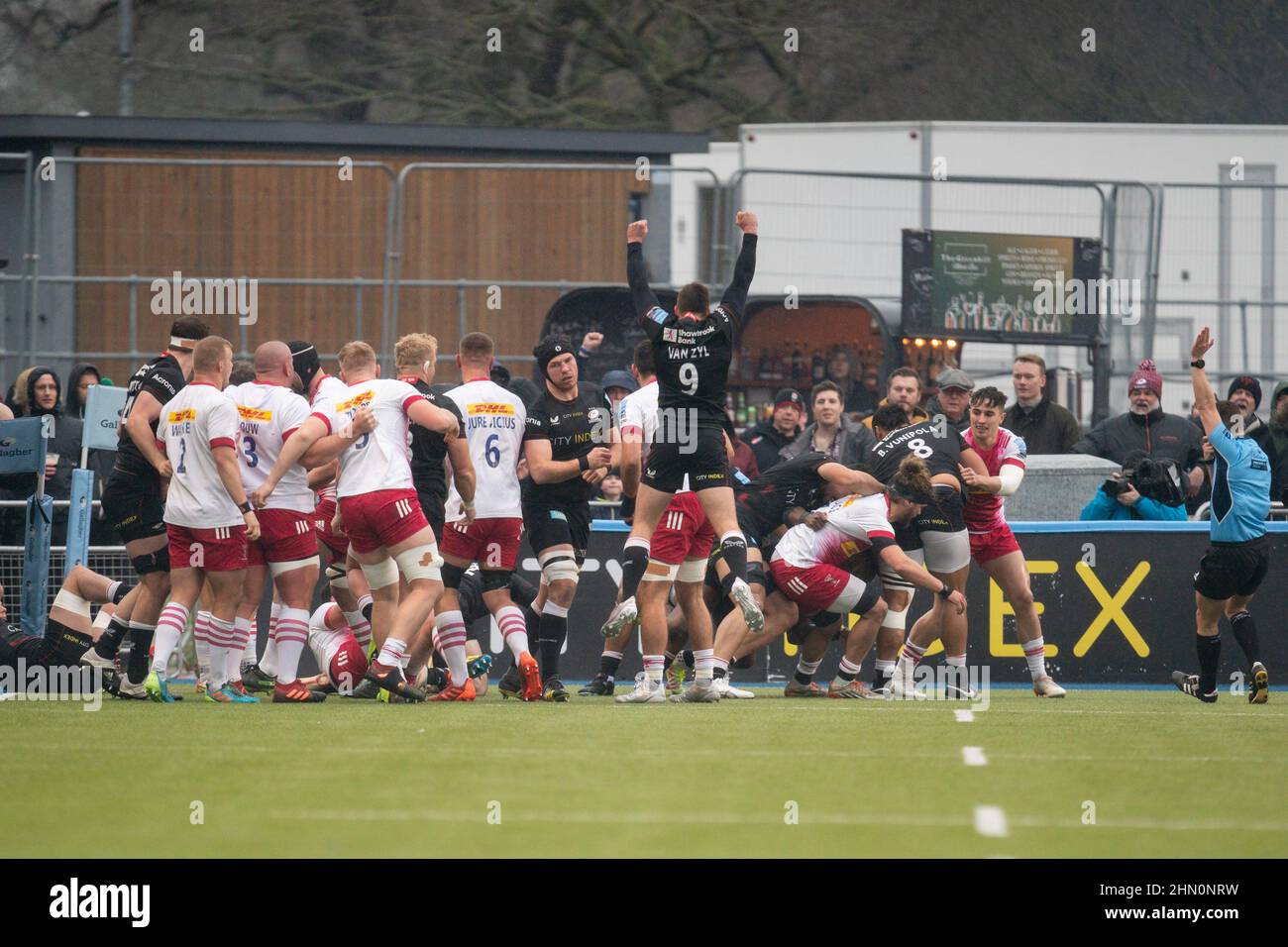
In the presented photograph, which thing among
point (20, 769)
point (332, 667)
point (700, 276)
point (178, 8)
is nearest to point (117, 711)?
point (332, 667)

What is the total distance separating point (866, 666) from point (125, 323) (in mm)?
8434

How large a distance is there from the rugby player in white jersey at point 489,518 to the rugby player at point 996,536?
9.74 ft

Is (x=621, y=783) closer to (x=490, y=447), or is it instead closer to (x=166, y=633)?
(x=490, y=447)

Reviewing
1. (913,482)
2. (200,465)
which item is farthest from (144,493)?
(913,482)

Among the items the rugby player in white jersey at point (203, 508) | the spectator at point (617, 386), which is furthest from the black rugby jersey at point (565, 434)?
the spectator at point (617, 386)

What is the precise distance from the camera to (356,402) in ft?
35.9

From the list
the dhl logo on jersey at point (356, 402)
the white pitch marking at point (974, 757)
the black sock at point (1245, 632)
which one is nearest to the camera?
the white pitch marking at point (974, 757)

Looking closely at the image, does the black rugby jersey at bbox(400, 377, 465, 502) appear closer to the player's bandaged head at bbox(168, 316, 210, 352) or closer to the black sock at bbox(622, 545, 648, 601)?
the black sock at bbox(622, 545, 648, 601)

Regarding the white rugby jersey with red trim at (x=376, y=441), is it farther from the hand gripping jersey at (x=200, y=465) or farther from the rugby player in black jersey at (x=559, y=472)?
the rugby player in black jersey at (x=559, y=472)

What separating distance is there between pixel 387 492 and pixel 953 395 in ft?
16.2

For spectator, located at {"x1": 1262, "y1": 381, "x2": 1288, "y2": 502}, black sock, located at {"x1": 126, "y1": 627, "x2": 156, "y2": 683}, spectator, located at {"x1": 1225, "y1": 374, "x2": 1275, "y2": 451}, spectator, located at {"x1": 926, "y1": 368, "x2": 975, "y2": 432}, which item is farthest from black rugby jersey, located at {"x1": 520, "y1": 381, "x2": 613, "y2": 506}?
spectator, located at {"x1": 1262, "y1": 381, "x2": 1288, "y2": 502}

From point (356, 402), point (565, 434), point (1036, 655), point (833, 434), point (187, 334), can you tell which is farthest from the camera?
point (833, 434)

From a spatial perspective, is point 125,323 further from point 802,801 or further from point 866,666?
point 802,801

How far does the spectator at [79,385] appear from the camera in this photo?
16078 mm
